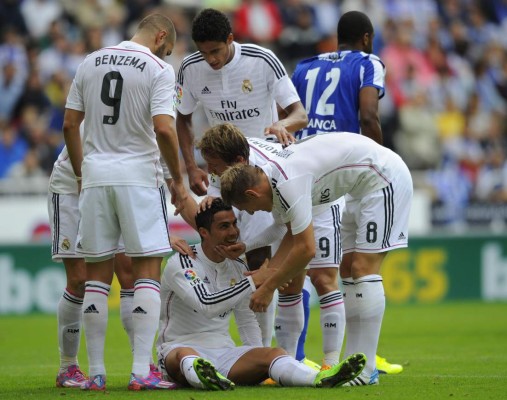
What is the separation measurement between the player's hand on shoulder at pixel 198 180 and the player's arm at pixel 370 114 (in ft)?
4.61

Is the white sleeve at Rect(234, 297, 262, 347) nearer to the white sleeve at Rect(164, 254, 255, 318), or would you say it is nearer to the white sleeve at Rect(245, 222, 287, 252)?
the white sleeve at Rect(164, 254, 255, 318)

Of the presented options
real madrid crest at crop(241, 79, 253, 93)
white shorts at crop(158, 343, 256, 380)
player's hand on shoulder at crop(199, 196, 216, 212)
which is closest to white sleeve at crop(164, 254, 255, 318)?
white shorts at crop(158, 343, 256, 380)

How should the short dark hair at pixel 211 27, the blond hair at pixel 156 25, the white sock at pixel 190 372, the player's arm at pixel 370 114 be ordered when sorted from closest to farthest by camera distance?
the white sock at pixel 190 372 → the blond hair at pixel 156 25 → the short dark hair at pixel 211 27 → the player's arm at pixel 370 114

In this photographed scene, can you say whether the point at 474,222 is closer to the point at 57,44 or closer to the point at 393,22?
the point at 393,22

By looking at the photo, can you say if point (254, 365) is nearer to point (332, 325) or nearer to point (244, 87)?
point (332, 325)

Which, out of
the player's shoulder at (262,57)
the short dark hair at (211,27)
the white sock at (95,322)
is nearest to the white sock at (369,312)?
the white sock at (95,322)

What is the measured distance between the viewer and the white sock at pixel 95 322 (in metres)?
7.50

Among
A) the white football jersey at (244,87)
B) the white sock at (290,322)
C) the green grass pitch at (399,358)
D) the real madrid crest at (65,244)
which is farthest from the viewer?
the white football jersey at (244,87)

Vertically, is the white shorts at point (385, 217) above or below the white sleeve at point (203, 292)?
above

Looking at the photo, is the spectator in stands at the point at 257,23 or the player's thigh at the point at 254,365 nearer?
the player's thigh at the point at 254,365

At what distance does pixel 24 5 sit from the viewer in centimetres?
2002

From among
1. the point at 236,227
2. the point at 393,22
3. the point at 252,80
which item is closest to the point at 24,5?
the point at 393,22

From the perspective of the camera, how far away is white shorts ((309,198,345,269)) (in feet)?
28.7

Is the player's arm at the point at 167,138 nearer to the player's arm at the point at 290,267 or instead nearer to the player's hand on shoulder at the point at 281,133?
the player's hand on shoulder at the point at 281,133
